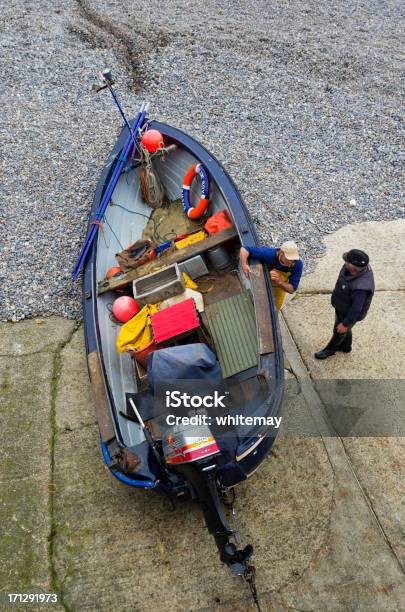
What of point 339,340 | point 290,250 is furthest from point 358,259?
point 339,340

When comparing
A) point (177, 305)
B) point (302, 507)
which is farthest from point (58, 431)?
point (302, 507)

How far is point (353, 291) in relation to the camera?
16.4 ft

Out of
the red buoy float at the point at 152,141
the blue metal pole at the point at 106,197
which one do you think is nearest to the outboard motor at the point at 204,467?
the blue metal pole at the point at 106,197

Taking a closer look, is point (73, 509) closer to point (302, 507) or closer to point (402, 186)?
point (302, 507)

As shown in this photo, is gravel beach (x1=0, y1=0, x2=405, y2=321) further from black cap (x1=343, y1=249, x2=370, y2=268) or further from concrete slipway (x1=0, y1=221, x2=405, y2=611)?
black cap (x1=343, y1=249, x2=370, y2=268)

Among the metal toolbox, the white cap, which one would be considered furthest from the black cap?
the metal toolbox

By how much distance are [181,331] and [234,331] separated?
561mm

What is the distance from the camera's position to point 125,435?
4.85m

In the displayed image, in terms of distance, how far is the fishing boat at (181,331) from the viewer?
13.8 feet

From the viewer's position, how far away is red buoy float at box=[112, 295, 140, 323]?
5676mm

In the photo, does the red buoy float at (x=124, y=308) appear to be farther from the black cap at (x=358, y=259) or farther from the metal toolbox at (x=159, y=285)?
the black cap at (x=358, y=259)

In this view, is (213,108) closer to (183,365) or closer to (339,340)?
(339,340)

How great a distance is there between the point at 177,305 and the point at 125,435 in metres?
1.46

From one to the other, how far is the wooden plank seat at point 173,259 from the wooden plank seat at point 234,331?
2.74 feet
